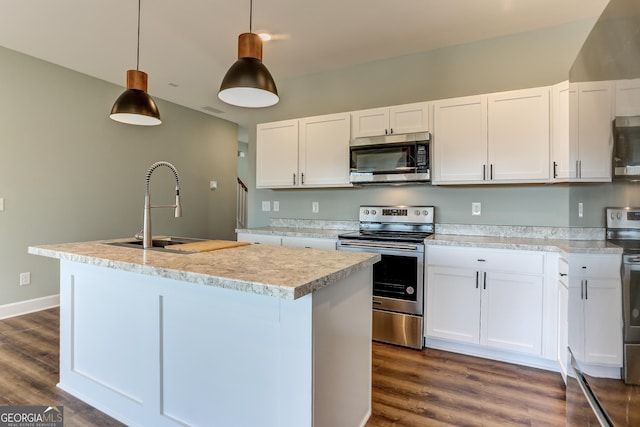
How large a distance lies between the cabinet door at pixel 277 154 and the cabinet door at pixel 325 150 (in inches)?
4.1

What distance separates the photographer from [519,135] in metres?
2.68

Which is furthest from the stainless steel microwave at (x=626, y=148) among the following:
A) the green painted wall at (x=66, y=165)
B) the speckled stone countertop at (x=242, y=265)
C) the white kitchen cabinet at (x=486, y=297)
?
the green painted wall at (x=66, y=165)

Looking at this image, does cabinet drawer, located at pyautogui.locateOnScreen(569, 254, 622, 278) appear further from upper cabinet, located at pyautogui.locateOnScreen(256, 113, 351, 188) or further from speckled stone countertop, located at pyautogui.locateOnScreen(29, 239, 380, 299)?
upper cabinet, located at pyautogui.locateOnScreen(256, 113, 351, 188)

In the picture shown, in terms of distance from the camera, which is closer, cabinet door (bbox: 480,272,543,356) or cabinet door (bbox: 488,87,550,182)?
cabinet door (bbox: 480,272,543,356)

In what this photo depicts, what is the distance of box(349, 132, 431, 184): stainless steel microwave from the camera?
2.96m

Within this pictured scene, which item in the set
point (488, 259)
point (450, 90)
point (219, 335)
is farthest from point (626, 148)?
point (450, 90)

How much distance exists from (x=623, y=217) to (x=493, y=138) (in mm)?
2008

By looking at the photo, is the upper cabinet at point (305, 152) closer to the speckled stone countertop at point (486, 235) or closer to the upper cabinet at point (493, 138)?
the speckled stone countertop at point (486, 235)

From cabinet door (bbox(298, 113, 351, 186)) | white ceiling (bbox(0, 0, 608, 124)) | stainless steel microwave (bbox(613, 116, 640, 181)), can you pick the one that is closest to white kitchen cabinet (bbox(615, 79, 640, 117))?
stainless steel microwave (bbox(613, 116, 640, 181))

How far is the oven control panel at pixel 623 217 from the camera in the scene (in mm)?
879

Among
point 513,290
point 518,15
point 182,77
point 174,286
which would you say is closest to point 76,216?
point 182,77

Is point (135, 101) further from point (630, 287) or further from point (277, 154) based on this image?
point (630, 287)

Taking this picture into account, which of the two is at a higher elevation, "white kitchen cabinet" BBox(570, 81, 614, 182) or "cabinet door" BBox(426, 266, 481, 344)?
"white kitchen cabinet" BBox(570, 81, 614, 182)

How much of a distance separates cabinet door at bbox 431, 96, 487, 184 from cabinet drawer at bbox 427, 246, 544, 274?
2.19 ft
